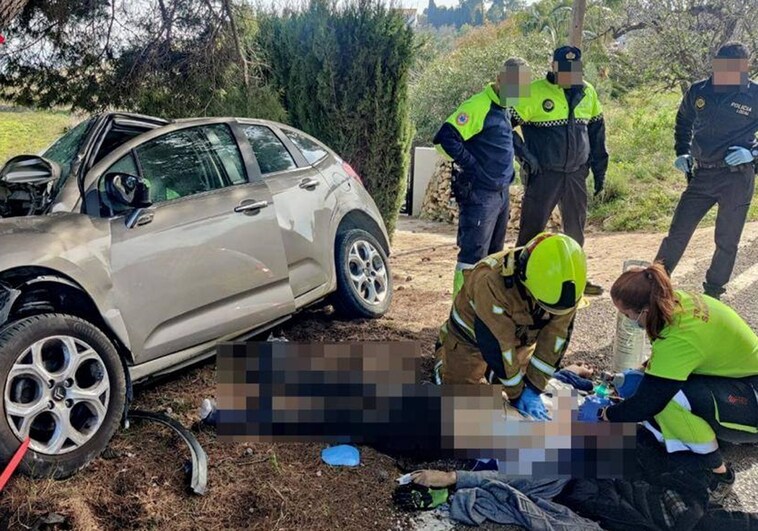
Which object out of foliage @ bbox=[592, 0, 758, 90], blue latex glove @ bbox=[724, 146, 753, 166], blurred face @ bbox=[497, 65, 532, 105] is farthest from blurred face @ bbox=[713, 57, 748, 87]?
foliage @ bbox=[592, 0, 758, 90]

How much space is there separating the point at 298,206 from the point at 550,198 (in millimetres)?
2454

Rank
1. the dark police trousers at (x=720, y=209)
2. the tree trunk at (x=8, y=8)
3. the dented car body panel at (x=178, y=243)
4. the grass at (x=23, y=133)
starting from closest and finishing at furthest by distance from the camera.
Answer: the dented car body panel at (x=178, y=243)
the tree trunk at (x=8, y=8)
the dark police trousers at (x=720, y=209)
the grass at (x=23, y=133)

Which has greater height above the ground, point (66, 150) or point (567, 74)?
point (567, 74)

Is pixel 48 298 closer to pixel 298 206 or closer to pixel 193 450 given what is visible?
pixel 193 450

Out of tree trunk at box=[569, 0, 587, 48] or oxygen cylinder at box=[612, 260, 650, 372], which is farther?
tree trunk at box=[569, 0, 587, 48]

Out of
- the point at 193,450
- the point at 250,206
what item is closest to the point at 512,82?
the point at 250,206

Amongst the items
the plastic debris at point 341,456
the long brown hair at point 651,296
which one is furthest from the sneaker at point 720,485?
the plastic debris at point 341,456

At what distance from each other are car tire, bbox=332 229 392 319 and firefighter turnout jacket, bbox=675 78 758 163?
2852mm

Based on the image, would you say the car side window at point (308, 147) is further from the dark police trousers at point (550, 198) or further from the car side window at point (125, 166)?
the dark police trousers at point (550, 198)

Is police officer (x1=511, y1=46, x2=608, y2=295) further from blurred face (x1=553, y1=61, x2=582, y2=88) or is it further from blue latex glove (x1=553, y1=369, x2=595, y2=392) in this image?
blue latex glove (x1=553, y1=369, x2=595, y2=392)

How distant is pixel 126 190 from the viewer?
3422 millimetres

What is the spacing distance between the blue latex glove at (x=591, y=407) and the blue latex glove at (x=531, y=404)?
22cm

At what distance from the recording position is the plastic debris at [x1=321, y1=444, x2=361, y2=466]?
3.38 m

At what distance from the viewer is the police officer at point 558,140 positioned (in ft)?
18.4
